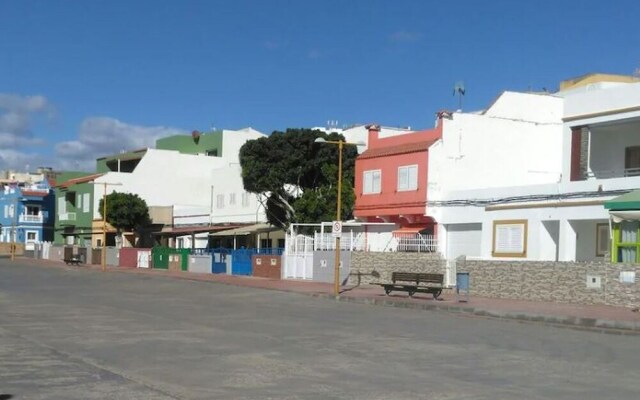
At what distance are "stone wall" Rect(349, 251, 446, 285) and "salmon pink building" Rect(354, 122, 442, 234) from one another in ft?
12.3

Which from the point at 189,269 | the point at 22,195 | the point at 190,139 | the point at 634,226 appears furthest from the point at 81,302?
the point at 22,195

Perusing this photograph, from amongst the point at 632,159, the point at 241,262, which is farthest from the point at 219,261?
the point at 632,159

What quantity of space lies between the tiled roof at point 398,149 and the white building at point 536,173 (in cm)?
59

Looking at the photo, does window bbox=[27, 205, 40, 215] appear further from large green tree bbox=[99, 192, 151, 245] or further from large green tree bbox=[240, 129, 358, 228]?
large green tree bbox=[240, 129, 358, 228]

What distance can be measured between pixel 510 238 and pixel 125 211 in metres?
41.9

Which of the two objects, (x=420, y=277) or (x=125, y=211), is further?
(x=125, y=211)

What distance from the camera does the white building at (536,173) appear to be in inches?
1284

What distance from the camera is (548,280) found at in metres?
28.1

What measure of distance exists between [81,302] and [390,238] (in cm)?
2107

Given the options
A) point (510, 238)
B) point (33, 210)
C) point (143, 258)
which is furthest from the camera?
point (33, 210)

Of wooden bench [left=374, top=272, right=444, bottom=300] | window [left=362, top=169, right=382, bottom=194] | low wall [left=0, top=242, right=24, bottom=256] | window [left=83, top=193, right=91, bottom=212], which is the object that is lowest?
low wall [left=0, top=242, right=24, bottom=256]

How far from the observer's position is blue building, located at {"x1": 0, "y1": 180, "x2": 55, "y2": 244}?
93.2m

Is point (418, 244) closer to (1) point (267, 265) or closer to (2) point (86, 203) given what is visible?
(1) point (267, 265)

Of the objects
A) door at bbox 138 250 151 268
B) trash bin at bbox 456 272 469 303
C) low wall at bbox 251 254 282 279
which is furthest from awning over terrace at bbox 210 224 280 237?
trash bin at bbox 456 272 469 303
